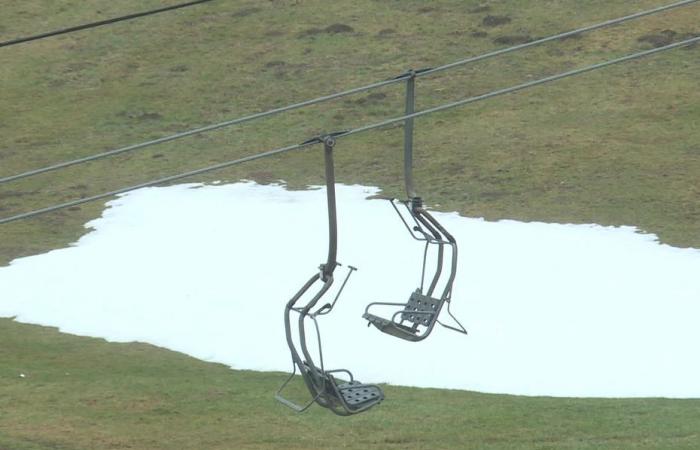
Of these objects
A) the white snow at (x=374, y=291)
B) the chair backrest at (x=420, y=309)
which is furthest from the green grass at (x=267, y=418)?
the chair backrest at (x=420, y=309)

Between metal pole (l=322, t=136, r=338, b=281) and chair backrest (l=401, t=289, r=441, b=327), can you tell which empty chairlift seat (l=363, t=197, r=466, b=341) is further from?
metal pole (l=322, t=136, r=338, b=281)

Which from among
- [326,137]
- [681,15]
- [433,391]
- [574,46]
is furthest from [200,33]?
[326,137]

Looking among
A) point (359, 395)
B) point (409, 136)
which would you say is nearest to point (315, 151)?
point (409, 136)

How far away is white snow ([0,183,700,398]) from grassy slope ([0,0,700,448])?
1.01 m

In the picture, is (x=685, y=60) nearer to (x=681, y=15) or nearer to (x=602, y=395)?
(x=681, y=15)

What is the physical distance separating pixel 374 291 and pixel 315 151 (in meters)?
9.90

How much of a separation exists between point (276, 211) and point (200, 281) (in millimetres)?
4519

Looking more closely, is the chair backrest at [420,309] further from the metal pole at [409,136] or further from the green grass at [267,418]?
the green grass at [267,418]

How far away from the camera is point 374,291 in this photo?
84.7 feet

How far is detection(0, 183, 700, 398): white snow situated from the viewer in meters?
21.4

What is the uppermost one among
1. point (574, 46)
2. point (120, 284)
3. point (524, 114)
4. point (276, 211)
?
point (574, 46)

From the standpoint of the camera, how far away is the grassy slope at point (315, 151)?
55.9ft

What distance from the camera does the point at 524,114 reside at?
116 feet

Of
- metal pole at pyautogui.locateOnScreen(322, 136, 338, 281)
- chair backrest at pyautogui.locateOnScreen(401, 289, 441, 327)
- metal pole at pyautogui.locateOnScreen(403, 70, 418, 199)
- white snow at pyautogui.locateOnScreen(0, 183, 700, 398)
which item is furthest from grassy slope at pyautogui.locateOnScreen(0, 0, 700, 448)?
metal pole at pyautogui.locateOnScreen(322, 136, 338, 281)
